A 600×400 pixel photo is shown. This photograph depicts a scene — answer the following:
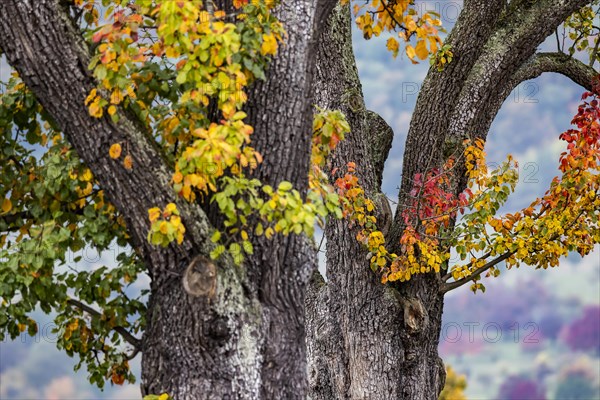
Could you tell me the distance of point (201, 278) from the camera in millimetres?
5512

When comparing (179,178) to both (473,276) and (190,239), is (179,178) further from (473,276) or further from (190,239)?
(473,276)

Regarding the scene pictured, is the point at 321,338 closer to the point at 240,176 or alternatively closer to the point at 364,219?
the point at 364,219

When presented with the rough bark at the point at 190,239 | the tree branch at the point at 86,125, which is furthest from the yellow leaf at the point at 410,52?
the tree branch at the point at 86,125

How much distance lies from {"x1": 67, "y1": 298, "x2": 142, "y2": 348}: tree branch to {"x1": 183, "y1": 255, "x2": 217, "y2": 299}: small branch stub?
991 mm

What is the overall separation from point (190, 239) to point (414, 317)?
3.88m

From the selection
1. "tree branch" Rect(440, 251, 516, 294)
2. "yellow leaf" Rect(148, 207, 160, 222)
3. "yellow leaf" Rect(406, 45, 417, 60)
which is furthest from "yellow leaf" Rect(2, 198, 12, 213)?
"tree branch" Rect(440, 251, 516, 294)

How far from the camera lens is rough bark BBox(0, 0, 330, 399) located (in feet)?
18.2

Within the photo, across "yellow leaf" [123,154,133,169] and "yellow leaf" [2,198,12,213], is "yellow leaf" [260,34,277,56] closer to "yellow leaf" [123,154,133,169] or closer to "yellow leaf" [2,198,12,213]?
"yellow leaf" [123,154,133,169]

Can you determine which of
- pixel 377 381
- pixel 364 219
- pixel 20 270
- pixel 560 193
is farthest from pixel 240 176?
pixel 560 193

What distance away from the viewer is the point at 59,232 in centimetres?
593

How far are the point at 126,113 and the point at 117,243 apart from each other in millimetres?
997

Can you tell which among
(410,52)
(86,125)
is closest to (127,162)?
(86,125)

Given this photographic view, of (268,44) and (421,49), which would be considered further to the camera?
(421,49)

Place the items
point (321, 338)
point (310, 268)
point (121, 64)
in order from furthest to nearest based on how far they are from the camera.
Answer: point (321, 338)
point (310, 268)
point (121, 64)
